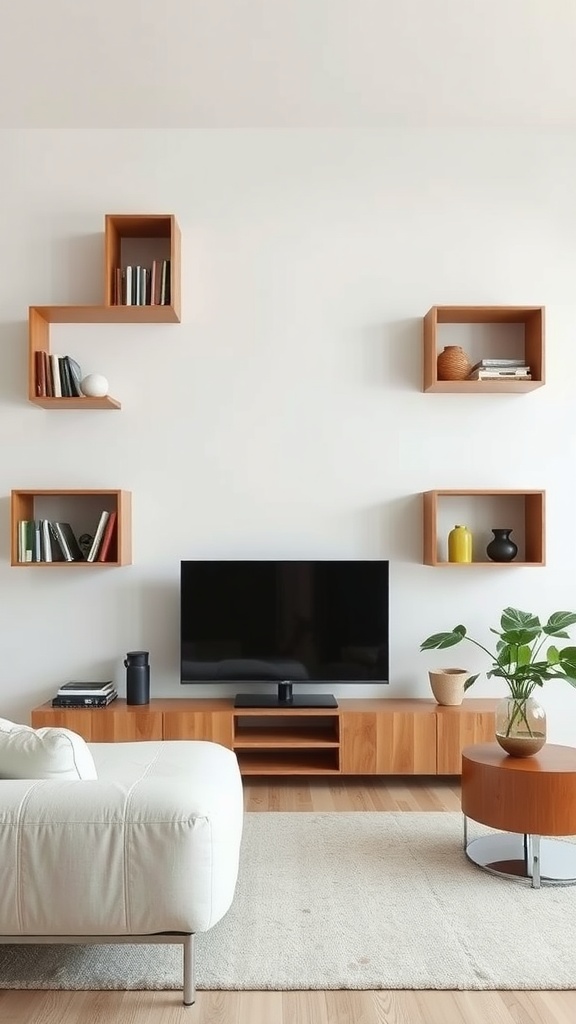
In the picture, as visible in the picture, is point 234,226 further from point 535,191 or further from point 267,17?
point 535,191

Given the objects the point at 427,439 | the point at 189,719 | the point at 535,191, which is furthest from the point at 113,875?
the point at 535,191

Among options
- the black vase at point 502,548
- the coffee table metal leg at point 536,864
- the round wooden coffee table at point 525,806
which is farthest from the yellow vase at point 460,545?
the coffee table metal leg at point 536,864

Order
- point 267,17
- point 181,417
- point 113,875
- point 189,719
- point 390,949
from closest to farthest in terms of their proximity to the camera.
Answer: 1. point 113,875
2. point 390,949
3. point 267,17
4. point 189,719
5. point 181,417

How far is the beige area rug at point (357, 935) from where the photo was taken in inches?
87.3

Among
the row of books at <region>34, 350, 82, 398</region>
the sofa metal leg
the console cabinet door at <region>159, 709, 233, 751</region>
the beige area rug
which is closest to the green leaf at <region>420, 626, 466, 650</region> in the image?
the beige area rug

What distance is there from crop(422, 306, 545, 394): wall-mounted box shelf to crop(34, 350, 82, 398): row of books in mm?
1789

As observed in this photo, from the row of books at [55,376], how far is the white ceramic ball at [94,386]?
0.22 ft

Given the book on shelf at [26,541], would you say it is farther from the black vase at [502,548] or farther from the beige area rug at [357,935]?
the black vase at [502,548]

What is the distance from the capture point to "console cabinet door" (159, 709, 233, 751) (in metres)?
3.95

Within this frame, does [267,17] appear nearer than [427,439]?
Yes

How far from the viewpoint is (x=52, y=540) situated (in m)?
4.11

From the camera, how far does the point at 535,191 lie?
4.35 meters

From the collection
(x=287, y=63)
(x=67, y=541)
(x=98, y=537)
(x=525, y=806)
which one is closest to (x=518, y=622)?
(x=525, y=806)

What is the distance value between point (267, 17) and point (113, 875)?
3175 millimetres
